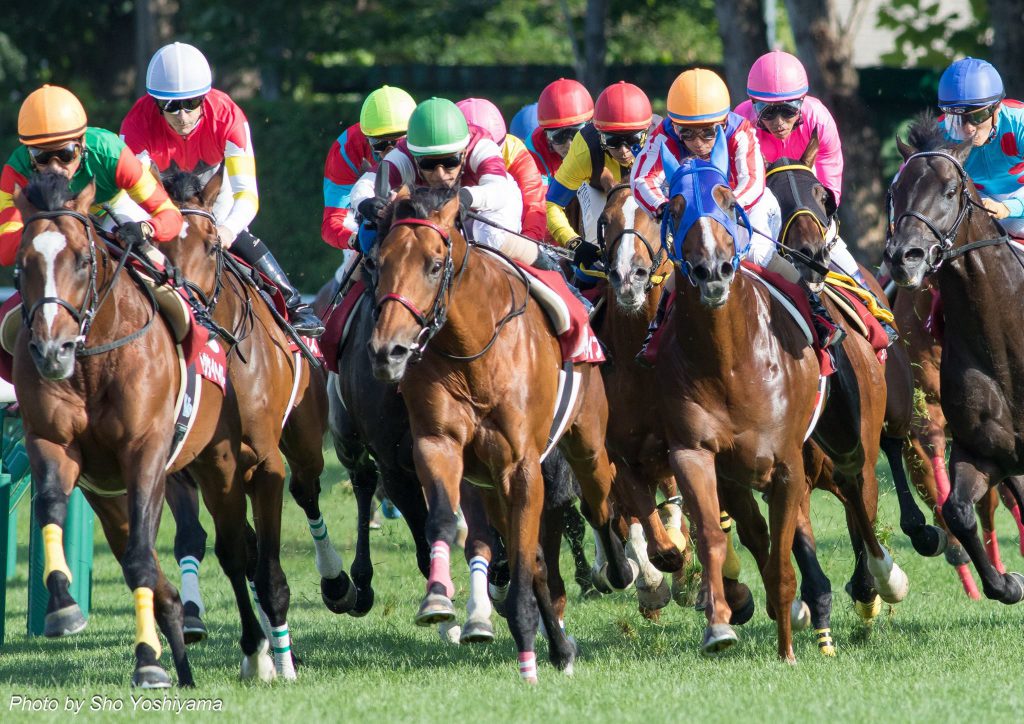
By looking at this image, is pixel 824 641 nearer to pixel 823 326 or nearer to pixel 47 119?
pixel 823 326

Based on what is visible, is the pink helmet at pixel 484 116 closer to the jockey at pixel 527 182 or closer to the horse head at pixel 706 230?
the jockey at pixel 527 182

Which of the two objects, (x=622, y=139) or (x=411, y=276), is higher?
(x=622, y=139)

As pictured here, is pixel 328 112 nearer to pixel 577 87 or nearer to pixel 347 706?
pixel 577 87

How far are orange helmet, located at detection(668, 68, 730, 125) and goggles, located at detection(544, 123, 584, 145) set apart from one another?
207 centimetres

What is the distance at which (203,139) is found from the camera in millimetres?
8039

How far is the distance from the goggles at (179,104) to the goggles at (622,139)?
1.98 m

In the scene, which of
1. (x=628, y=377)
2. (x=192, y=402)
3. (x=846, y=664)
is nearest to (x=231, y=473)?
(x=192, y=402)

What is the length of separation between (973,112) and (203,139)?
379 centimetres

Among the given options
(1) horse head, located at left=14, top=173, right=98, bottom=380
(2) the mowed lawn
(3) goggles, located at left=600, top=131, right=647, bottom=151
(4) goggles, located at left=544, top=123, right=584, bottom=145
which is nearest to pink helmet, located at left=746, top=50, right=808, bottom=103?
(3) goggles, located at left=600, top=131, right=647, bottom=151

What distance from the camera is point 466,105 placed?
30.3 feet

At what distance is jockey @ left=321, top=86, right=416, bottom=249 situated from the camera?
27.7 feet

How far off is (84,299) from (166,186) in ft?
5.14

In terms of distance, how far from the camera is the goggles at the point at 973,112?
795 cm

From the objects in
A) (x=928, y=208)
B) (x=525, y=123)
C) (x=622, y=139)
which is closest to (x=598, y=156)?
(x=622, y=139)
